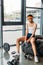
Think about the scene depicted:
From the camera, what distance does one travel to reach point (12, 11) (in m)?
6.12

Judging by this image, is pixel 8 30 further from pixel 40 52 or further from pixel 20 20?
pixel 40 52

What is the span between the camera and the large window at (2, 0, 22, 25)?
19.2 ft

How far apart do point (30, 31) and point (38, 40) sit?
0.44 meters

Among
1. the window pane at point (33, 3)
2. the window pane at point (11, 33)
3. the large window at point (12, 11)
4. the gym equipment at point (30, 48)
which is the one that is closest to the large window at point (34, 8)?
the window pane at point (33, 3)

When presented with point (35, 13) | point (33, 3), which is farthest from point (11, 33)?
point (33, 3)

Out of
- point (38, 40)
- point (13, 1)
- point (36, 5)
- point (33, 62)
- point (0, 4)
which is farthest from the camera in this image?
point (36, 5)

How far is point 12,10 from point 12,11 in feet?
0.14

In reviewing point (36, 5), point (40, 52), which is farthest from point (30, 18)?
point (36, 5)

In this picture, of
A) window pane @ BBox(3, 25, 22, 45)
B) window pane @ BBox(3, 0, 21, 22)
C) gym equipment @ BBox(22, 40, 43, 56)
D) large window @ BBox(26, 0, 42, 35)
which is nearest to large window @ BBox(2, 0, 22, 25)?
window pane @ BBox(3, 0, 21, 22)

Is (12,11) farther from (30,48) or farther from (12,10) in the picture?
(30,48)

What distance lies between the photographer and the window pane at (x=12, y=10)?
589 centimetres

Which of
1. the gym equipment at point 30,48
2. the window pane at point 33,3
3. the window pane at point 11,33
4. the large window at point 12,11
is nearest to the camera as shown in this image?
the gym equipment at point 30,48

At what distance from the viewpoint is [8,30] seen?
20.0ft

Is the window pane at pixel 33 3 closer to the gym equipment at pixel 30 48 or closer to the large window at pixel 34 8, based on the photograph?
the large window at pixel 34 8
